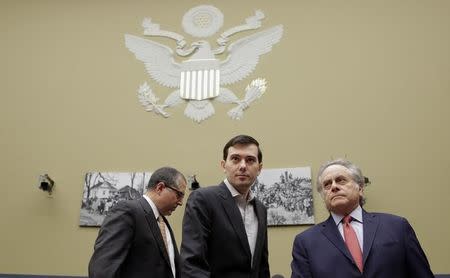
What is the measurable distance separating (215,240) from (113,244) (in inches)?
27.8

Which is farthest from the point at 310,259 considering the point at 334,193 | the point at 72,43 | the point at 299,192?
the point at 72,43

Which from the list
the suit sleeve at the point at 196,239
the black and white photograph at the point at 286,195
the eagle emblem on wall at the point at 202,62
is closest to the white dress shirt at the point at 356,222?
the suit sleeve at the point at 196,239

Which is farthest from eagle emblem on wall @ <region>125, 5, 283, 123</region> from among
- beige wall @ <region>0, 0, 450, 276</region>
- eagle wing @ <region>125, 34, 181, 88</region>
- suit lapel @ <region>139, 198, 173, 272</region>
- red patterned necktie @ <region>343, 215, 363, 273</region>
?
red patterned necktie @ <region>343, 215, 363, 273</region>

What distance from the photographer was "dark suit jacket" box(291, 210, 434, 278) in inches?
91.6

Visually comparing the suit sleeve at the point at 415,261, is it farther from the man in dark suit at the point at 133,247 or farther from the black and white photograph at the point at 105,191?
the black and white photograph at the point at 105,191

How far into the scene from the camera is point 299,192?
21.1 feet

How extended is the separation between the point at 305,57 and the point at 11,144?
509cm

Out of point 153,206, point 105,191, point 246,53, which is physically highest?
point 246,53

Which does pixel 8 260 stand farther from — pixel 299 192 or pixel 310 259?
pixel 310 259

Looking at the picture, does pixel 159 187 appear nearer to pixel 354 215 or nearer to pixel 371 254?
pixel 354 215

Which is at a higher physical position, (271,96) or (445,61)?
(445,61)

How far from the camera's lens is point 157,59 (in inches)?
304

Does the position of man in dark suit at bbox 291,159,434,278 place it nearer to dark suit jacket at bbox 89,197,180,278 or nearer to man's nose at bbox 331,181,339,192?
man's nose at bbox 331,181,339,192

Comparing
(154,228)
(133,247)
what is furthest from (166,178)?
(133,247)
